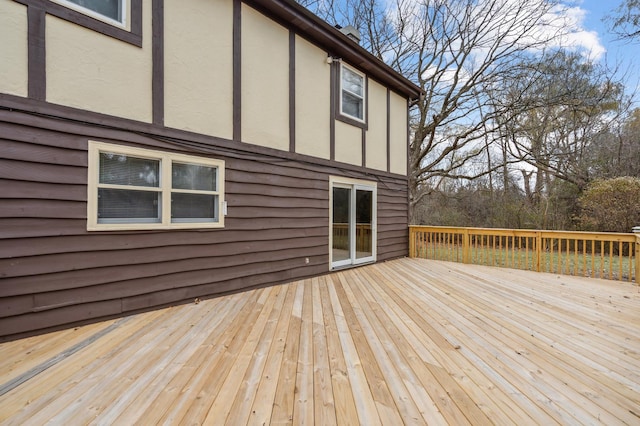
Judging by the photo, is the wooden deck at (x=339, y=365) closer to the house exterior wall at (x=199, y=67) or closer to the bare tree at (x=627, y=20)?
the house exterior wall at (x=199, y=67)

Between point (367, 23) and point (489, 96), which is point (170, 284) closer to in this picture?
point (367, 23)

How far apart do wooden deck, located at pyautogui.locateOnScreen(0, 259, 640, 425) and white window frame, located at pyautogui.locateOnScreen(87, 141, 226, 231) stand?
0.96 m

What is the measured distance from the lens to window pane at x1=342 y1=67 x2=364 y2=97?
5.41m

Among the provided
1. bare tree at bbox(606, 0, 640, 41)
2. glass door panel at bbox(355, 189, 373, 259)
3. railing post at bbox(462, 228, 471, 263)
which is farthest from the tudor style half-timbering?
bare tree at bbox(606, 0, 640, 41)

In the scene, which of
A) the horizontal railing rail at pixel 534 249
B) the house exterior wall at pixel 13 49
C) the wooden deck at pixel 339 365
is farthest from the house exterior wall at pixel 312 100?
the horizontal railing rail at pixel 534 249

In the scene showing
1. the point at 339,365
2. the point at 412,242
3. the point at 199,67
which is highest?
the point at 199,67

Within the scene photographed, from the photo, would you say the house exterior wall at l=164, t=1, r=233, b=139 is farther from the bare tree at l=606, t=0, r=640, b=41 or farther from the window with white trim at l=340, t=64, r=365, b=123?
the bare tree at l=606, t=0, r=640, b=41

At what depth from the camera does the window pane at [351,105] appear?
17.9 ft

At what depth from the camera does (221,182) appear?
3744 millimetres

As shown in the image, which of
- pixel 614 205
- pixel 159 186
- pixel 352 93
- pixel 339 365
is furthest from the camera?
pixel 614 205

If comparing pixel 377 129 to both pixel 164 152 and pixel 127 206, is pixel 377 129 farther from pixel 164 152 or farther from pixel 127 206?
pixel 127 206

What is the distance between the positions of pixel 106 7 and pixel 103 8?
0.04 metres

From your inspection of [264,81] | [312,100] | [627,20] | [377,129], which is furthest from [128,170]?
[627,20]

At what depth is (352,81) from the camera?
5.58 m
